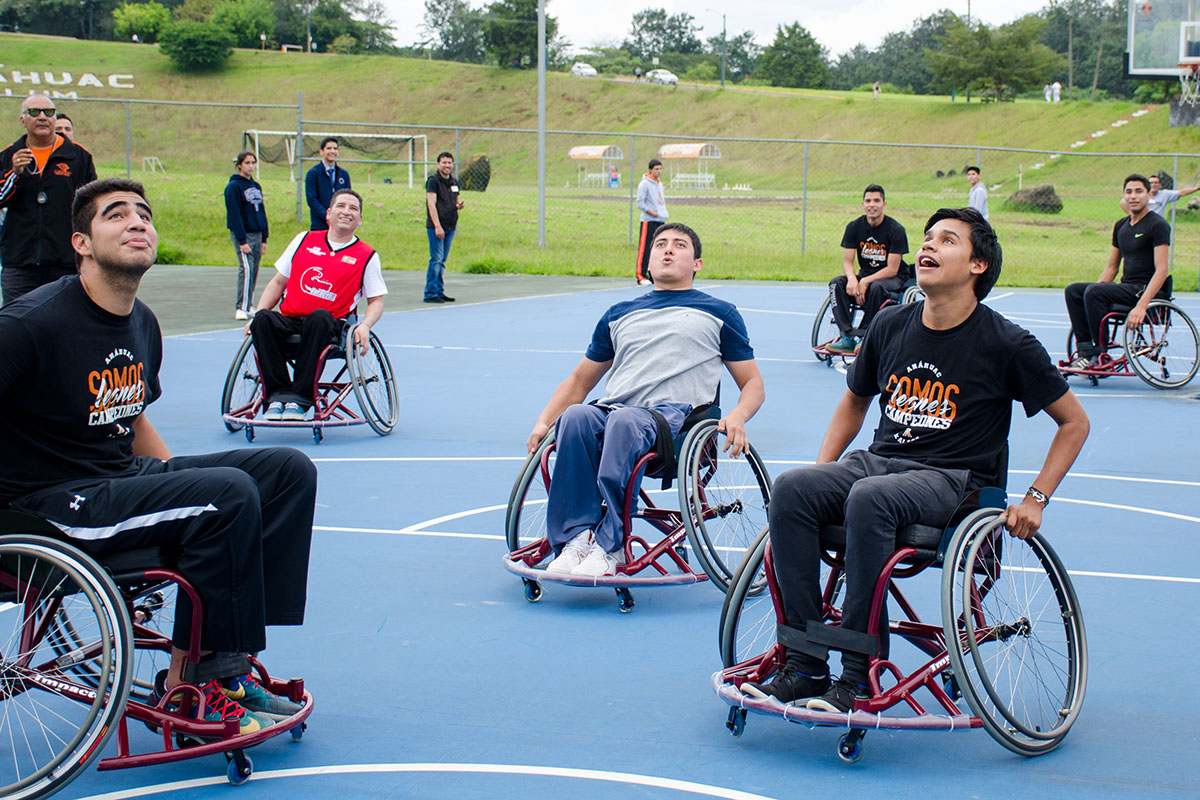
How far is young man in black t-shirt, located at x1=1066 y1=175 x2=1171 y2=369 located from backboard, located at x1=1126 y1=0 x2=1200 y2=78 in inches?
836

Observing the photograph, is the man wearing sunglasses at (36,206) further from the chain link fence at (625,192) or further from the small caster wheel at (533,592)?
the chain link fence at (625,192)

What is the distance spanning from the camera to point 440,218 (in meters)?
15.0

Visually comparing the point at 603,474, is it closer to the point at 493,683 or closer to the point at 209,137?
the point at 493,683

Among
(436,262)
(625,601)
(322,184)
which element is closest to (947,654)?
(625,601)

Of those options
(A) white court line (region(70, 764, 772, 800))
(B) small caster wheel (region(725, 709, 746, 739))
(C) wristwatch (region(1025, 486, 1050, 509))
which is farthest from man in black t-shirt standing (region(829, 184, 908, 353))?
(A) white court line (region(70, 764, 772, 800))

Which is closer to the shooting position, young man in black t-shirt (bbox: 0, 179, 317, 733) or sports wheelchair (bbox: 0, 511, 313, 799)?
sports wheelchair (bbox: 0, 511, 313, 799)

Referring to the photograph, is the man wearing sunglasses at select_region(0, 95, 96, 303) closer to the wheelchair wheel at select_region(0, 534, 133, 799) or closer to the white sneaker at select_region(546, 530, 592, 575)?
the white sneaker at select_region(546, 530, 592, 575)

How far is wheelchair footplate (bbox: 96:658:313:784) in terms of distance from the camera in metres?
2.86

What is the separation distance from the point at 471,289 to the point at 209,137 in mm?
35945

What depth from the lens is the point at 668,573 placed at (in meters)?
4.54

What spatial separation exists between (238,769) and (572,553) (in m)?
1.64

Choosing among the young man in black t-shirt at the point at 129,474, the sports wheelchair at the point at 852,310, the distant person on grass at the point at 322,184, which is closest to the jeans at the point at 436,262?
the distant person on grass at the point at 322,184

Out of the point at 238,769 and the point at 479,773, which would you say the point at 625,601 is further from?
the point at 238,769

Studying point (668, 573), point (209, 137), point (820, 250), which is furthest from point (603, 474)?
point (209, 137)
